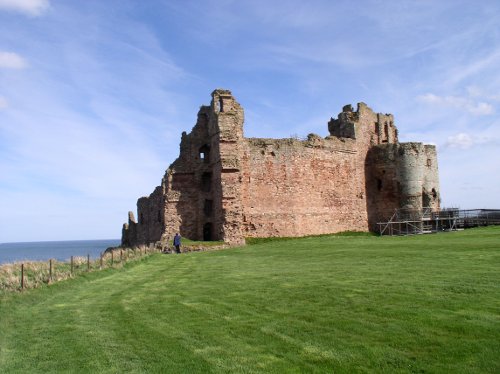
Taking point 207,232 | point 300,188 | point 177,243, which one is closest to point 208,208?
point 207,232

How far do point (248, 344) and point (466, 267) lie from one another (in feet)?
25.5

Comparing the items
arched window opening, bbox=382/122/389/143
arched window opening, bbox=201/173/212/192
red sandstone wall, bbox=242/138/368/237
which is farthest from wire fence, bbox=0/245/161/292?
arched window opening, bbox=382/122/389/143

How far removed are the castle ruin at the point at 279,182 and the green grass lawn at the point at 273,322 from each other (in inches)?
584

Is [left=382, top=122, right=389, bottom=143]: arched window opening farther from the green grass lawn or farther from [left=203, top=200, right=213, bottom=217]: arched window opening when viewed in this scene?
the green grass lawn

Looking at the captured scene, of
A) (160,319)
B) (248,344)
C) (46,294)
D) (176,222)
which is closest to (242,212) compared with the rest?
(176,222)

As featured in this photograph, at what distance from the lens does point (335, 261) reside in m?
17.1

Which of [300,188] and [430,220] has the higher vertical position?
[300,188]

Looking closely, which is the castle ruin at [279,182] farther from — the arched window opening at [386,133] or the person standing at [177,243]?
the person standing at [177,243]

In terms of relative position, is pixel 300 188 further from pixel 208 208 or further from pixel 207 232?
pixel 207 232

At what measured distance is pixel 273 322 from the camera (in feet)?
30.1

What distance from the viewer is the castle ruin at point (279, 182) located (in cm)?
2959

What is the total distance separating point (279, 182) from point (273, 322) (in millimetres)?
22440

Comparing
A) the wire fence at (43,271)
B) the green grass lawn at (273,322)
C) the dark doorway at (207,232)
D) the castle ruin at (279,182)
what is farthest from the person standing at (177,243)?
the green grass lawn at (273,322)

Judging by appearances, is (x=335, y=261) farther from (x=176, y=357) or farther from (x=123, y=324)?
(x=176, y=357)
